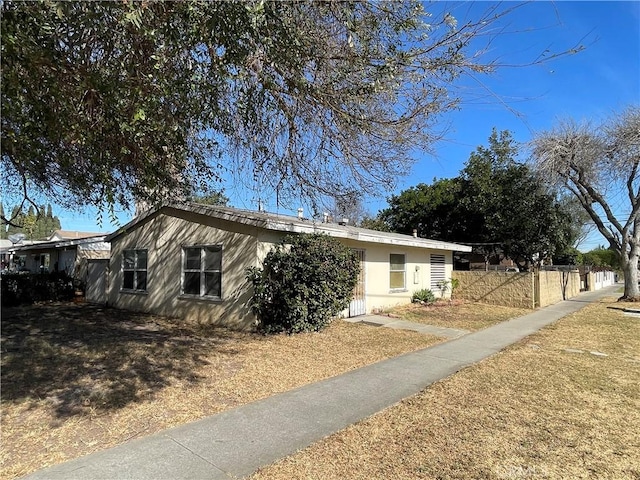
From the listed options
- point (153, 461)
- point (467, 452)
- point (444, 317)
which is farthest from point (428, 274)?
point (153, 461)

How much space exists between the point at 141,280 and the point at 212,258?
14.1 feet

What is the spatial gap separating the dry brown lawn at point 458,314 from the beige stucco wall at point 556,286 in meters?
2.08

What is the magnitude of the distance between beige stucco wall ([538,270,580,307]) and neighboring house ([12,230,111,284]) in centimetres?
1865

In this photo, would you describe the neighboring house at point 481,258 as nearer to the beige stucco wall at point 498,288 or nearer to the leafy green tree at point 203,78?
the beige stucco wall at point 498,288

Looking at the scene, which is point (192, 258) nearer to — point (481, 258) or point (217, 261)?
point (217, 261)

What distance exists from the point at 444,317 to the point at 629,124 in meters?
11.7

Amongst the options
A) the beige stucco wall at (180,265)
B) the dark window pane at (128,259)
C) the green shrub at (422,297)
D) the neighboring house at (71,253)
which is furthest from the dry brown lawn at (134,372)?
the neighboring house at (71,253)

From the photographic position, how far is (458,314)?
14.0 meters

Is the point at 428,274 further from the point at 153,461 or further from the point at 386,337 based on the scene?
the point at 153,461

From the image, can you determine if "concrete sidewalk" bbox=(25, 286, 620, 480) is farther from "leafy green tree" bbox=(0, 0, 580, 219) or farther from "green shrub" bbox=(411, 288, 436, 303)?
"green shrub" bbox=(411, 288, 436, 303)

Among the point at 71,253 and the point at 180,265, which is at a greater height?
the point at 71,253

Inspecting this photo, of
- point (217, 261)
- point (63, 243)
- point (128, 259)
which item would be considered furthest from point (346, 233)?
point (63, 243)

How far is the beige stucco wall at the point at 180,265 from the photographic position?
10.9 metres

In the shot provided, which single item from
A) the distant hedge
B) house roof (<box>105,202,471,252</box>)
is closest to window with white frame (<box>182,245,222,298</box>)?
house roof (<box>105,202,471,252</box>)
